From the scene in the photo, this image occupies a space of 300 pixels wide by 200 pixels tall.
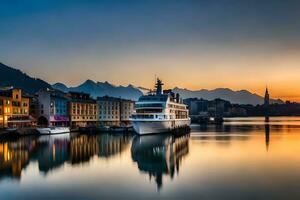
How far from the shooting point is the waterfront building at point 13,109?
7138 centimetres

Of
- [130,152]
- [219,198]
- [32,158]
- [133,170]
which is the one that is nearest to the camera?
[219,198]

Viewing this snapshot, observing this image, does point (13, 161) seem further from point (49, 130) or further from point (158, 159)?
point (49, 130)

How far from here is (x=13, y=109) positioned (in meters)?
74.4

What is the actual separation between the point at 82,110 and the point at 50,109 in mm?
13516

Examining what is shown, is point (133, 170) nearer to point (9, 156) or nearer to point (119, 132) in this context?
point (9, 156)

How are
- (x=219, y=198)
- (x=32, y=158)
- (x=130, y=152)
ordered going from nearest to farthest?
1. (x=219, y=198)
2. (x=32, y=158)
3. (x=130, y=152)

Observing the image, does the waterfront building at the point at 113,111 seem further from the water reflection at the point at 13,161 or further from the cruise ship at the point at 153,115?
the water reflection at the point at 13,161

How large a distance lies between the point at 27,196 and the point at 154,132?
47.7 metres

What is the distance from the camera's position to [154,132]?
69.2 meters

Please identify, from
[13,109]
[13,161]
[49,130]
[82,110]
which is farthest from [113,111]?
[13,161]

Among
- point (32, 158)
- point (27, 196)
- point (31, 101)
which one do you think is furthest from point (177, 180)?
point (31, 101)

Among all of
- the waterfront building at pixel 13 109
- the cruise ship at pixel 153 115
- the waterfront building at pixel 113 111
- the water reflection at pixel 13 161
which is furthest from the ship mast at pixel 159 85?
the water reflection at pixel 13 161

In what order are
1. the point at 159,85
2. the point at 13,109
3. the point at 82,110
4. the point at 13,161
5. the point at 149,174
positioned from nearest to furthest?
the point at 149,174, the point at 13,161, the point at 13,109, the point at 159,85, the point at 82,110

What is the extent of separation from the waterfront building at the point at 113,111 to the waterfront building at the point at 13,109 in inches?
1110
